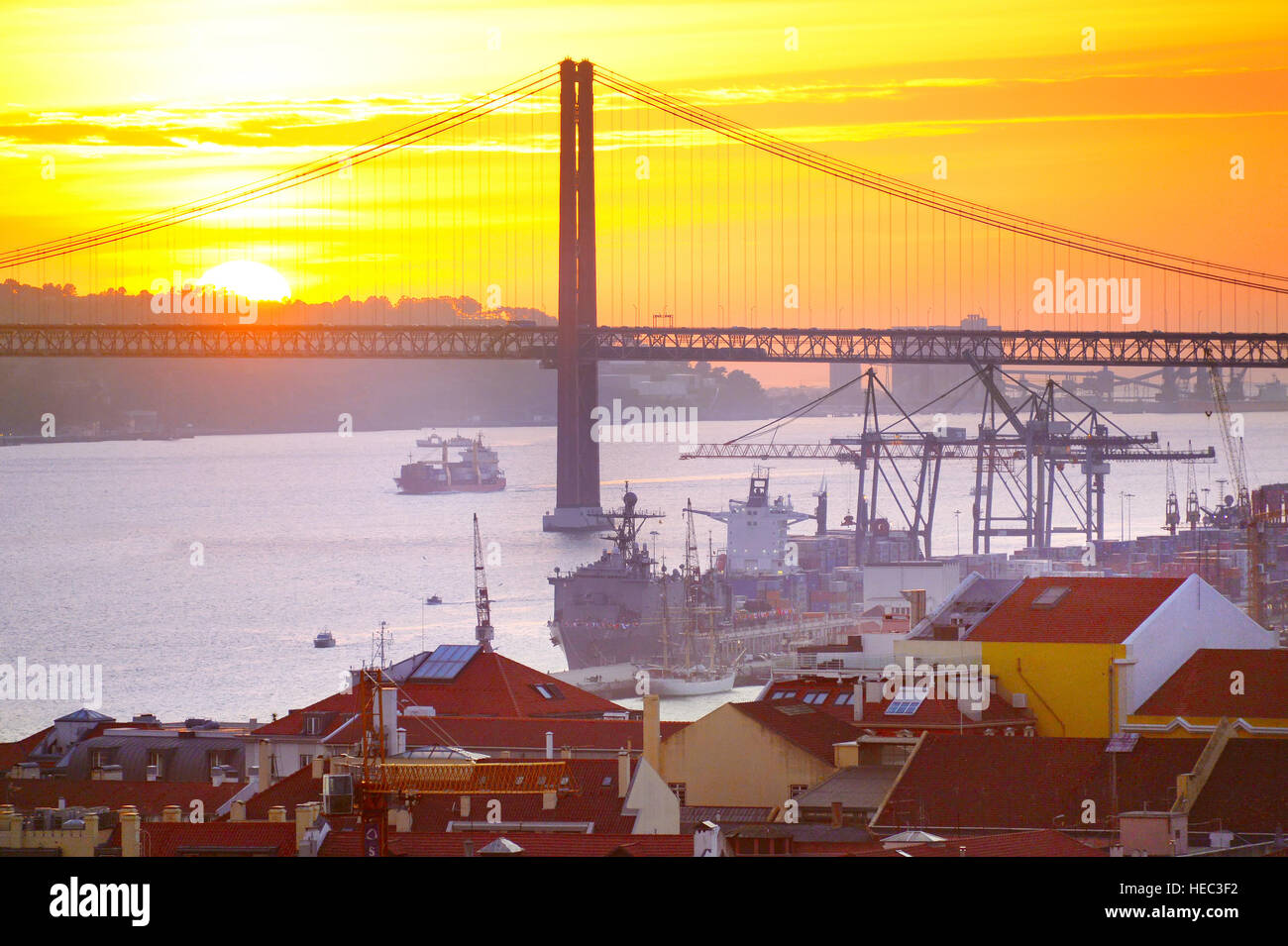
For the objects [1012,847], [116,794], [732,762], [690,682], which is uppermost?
[1012,847]

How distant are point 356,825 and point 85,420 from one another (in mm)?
143503

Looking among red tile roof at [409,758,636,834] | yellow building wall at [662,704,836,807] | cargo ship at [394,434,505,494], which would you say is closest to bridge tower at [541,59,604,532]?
cargo ship at [394,434,505,494]

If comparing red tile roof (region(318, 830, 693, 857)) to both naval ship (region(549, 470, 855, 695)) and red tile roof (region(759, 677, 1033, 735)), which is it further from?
naval ship (region(549, 470, 855, 695))

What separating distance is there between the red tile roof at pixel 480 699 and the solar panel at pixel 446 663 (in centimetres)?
10

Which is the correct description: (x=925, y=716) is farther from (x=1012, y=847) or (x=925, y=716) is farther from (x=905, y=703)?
(x=1012, y=847)

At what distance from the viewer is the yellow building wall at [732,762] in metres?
16.8

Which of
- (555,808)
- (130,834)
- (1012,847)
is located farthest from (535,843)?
(555,808)

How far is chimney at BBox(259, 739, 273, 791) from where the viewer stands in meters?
18.1

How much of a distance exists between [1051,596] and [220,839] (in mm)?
10202

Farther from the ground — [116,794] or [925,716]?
[925,716]

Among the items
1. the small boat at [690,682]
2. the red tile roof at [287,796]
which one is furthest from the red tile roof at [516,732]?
the small boat at [690,682]

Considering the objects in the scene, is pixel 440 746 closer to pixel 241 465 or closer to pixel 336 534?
pixel 336 534

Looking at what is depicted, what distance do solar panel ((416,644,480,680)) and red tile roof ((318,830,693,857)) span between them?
36.8 ft

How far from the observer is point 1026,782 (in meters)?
14.5
